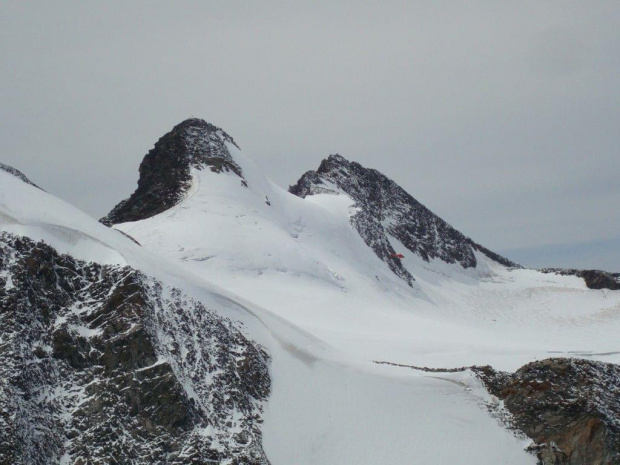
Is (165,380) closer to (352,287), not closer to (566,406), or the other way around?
(566,406)

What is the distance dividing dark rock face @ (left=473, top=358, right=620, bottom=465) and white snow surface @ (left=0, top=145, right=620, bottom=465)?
77 centimetres

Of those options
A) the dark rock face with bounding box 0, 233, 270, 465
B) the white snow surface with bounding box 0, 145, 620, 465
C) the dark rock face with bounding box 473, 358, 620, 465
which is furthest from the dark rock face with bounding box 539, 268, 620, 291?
the dark rock face with bounding box 0, 233, 270, 465

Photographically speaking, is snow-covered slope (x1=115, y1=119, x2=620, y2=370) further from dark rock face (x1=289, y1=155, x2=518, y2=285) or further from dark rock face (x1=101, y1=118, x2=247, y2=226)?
dark rock face (x1=289, y1=155, x2=518, y2=285)

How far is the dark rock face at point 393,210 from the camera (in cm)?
6812

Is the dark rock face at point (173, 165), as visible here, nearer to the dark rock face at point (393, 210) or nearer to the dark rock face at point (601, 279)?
the dark rock face at point (393, 210)

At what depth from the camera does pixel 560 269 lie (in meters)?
69.2

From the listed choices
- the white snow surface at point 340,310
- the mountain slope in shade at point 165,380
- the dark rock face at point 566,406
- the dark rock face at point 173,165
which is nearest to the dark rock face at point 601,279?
the white snow surface at point 340,310

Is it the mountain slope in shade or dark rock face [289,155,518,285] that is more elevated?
dark rock face [289,155,518,285]

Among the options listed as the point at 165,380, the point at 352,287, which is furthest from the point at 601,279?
the point at 165,380

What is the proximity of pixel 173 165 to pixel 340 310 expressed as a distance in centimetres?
1833

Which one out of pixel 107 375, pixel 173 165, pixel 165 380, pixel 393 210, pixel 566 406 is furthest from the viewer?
pixel 393 210

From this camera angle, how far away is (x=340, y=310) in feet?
129

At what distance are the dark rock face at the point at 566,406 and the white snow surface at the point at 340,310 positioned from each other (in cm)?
77

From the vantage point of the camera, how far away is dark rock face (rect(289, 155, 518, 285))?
224 ft
